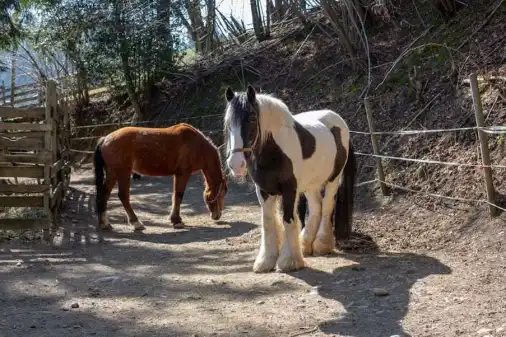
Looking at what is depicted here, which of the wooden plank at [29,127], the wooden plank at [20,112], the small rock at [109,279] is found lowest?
the small rock at [109,279]

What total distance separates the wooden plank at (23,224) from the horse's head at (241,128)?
10.4ft

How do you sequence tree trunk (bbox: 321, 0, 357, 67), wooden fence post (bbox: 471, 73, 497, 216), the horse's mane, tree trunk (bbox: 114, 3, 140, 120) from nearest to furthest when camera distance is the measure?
the horse's mane → wooden fence post (bbox: 471, 73, 497, 216) → tree trunk (bbox: 321, 0, 357, 67) → tree trunk (bbox: 114, 3, 140, 120)

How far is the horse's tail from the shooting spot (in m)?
6.47

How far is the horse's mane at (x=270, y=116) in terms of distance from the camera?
5332 mm

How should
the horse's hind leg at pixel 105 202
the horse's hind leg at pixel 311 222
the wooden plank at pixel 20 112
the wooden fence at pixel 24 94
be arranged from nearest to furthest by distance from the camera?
the horse's hind leg at pixel 311 222
the wooden plank at pixel 20 112
the horse's hind leg at pixel 105 202
the wooden fence at pixel 24 94

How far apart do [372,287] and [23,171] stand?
4.92m

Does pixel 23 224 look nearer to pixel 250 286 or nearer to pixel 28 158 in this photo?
pixel 28 158

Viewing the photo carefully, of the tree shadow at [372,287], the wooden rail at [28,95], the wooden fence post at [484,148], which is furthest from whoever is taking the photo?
the wooden rail at [28,95]

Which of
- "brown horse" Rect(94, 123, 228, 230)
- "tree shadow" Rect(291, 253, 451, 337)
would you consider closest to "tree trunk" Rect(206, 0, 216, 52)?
"brown horse" Rect(94, 123, 228, 230)

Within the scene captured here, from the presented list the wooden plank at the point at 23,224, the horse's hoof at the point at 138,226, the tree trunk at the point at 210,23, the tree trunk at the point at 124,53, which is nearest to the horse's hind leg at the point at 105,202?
the horse's hoof at the point at 138,226

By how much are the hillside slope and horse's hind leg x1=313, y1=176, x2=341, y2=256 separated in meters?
0.70

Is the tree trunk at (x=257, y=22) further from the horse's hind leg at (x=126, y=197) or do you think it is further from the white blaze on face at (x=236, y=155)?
the white blaze on face at (x=236, y=155)

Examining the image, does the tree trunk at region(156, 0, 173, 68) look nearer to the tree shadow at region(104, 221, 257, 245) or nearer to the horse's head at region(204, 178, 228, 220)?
the horse's head at region(204, 178, 228, 220)

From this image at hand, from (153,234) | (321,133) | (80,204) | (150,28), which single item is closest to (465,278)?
(321,133)
